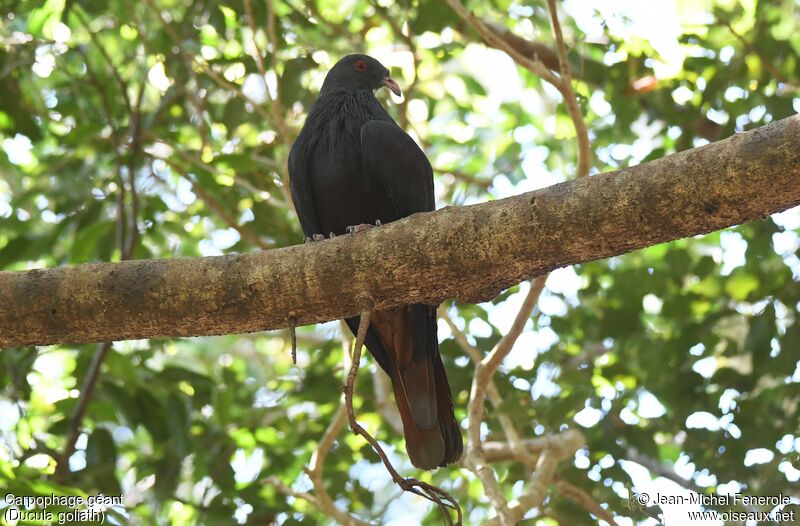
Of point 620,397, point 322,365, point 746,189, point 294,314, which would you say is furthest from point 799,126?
point 322,365

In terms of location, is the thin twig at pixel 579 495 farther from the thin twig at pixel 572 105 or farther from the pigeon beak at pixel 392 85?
the pigeon beak at pixel 392 85

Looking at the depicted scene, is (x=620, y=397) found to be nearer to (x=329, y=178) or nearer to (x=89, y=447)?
(x=329, y=178)

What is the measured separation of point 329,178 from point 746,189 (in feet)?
7.08

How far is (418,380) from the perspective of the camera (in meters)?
3.83

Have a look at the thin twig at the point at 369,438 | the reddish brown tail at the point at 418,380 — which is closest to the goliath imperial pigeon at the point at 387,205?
the reddish brown tail at the point at 418,380

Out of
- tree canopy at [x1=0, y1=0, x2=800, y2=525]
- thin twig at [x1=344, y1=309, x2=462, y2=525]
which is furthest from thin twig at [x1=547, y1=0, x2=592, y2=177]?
thin twig at [x1=344, y1=309, x2=462, y2=525]

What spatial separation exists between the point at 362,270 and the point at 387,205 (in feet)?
4.18

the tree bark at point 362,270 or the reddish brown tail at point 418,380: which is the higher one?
the tree bark at point 362,270

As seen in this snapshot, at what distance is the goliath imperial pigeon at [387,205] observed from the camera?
12.1ft

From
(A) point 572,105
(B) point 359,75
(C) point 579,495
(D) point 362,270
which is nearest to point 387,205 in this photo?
(A) point 572,105

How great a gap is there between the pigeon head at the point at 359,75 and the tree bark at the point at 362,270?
6.75ft

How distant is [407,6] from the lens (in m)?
4.98

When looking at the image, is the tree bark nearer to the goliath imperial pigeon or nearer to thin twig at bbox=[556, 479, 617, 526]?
the goliath imperial pigeon

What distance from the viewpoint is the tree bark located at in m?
2.47
